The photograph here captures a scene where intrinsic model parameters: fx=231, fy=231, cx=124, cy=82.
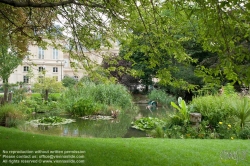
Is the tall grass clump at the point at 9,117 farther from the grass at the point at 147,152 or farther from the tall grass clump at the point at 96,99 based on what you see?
the tall grass clump at the point at 96,99

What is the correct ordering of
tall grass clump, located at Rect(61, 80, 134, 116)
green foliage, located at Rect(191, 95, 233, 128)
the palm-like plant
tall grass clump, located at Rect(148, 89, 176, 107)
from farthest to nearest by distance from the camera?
1. tall grass clump, located at Rect(148, 89, 176, 107)
2. tall grass clump, located at Rect(61, 80, 134, 116)
3. green foliage, located at Rect(191, 95, 233, 128)
4. the palm-like plant

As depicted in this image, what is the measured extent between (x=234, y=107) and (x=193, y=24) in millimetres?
4509

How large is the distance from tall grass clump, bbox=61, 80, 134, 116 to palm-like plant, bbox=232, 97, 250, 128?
20.7ft

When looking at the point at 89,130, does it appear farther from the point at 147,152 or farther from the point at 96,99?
the point at 96,99

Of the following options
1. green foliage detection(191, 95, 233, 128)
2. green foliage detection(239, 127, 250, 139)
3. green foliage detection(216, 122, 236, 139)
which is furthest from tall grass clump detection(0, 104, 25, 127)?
green foliage detection(239, 127, 250, 139)

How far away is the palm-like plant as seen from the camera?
268 inches

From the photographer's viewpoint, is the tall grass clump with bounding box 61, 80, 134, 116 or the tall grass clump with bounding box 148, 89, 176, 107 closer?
the tall grass clump with bounding box 61, 80, 134, 116

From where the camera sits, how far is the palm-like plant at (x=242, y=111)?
6.80 m

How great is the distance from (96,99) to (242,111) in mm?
8038

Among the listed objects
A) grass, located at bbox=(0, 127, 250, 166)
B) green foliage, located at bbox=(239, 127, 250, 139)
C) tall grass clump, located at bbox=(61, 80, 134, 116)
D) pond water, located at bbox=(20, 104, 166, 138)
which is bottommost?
pond water, located at bbox=(20, 104, 166, 138)

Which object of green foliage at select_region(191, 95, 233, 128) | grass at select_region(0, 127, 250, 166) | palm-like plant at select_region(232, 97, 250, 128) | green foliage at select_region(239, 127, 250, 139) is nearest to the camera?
grass at select_region(0, 127, 250, 166)

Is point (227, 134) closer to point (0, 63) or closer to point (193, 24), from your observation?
point (193, 24)

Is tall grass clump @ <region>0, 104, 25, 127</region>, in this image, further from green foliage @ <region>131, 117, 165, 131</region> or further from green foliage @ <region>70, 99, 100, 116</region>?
green foliage @ <region>131, 117, 165, 131</region>

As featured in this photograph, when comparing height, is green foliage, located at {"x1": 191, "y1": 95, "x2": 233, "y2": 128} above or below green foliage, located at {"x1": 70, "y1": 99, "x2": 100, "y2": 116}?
above
